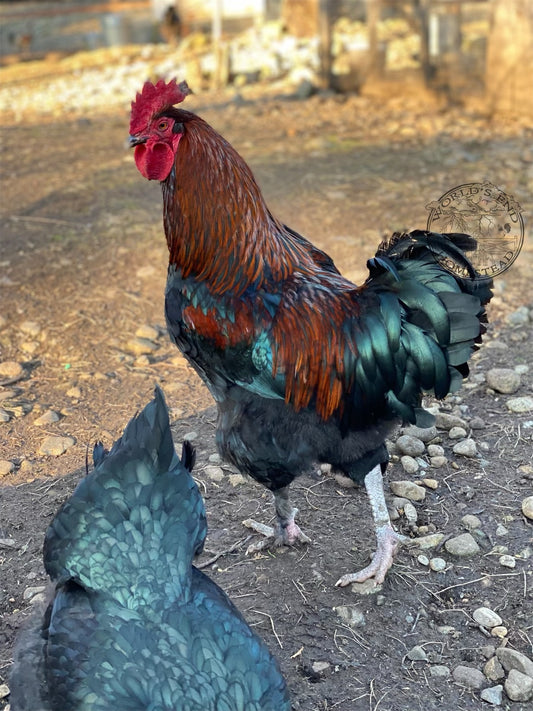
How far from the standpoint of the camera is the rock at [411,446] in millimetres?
4480

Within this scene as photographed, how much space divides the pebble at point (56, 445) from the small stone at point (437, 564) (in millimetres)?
2134

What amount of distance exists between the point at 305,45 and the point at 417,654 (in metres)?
12.9

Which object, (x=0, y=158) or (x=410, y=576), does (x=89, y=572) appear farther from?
(x=0, y=158)

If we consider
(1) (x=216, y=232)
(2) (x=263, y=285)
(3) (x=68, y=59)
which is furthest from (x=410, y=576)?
(3) (x=68, y=59)

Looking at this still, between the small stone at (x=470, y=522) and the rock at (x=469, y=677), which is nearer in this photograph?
the rock at (x=469, y=677)

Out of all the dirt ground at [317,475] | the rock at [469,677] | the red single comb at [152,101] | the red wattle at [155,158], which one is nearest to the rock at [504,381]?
the dirt ground at [317,475]

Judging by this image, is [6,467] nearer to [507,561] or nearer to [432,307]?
[432,307]

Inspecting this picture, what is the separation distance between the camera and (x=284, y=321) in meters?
3.42

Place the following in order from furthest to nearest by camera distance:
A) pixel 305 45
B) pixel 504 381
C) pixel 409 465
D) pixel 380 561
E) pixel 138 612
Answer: pixel 305 45, pixel 504 381, pixel 409 465, pixel 380 561, pixel 138 612

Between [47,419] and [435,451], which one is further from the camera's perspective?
[47,419]

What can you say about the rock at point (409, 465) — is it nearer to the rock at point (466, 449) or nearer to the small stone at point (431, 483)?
the small stone at point (431, 483)

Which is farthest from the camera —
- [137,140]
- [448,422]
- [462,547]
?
[448,422]

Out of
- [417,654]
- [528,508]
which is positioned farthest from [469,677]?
[528,508]

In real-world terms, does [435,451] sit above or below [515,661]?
above
